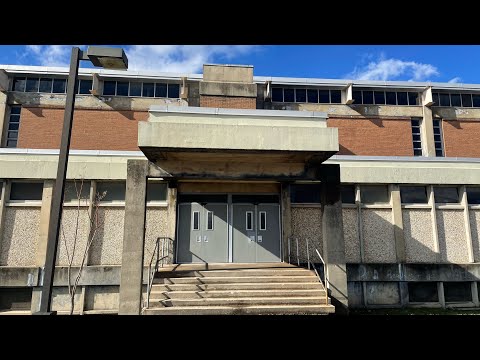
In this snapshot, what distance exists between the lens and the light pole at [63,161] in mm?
7161

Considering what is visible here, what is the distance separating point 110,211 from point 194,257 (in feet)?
11.9

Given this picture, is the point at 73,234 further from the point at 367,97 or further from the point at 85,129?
the point at 367,97

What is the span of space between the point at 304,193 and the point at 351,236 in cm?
256

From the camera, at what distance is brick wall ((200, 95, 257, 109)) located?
23375 millimetres

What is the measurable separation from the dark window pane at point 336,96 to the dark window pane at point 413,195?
12.8m

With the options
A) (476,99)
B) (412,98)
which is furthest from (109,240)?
(476,99)

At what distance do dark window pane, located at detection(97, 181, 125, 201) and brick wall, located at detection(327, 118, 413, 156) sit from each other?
16674 millimetres

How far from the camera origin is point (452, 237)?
16.6 meters

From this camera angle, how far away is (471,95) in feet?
98.8

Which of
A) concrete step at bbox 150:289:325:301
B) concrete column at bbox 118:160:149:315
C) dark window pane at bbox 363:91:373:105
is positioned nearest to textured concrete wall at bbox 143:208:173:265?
concrete column at bbox 118:160:149:315

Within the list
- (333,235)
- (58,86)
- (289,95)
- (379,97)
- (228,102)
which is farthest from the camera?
(379,97)

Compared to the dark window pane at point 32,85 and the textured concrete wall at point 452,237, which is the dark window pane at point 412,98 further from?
the dark window pane at point 32,85
